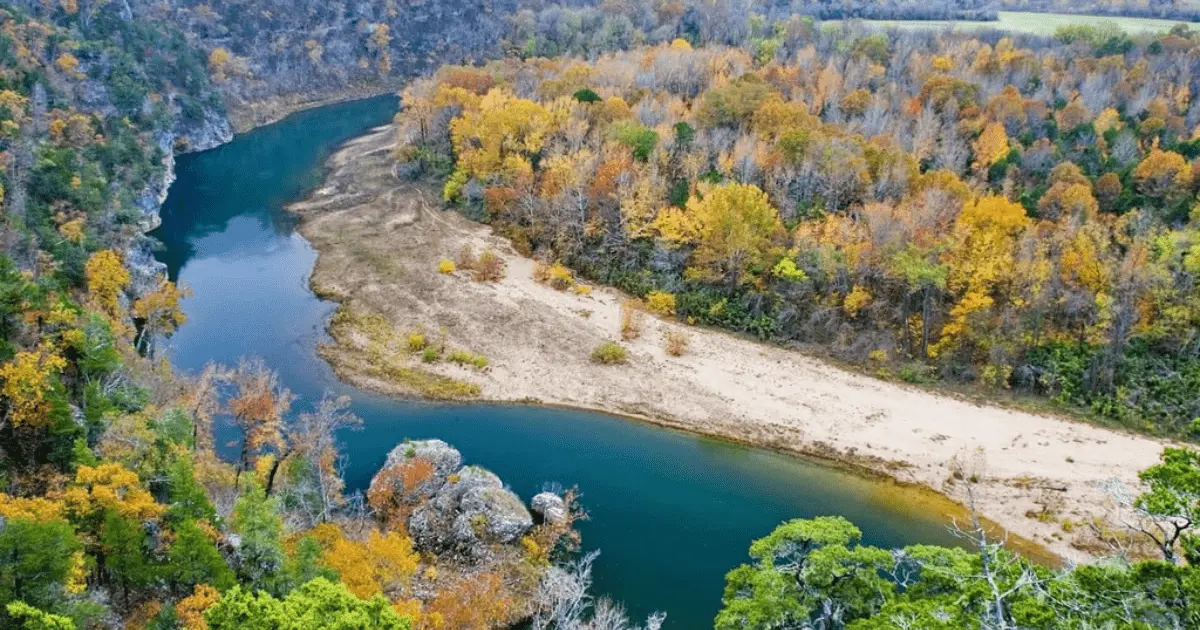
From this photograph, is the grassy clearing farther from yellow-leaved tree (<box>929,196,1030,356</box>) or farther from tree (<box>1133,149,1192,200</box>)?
tree (<box>1133,149,1192,200</box>)

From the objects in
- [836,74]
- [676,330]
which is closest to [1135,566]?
[676,330]

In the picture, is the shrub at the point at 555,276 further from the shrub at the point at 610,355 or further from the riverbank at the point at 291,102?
the riverbank at the point at 291,102

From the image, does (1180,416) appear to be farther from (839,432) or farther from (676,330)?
(676,330)

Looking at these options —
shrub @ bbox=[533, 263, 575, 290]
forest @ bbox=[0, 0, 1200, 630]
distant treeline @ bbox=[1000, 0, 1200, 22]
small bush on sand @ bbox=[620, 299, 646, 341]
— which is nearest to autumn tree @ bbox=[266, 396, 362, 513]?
forest @ bbox=[0, 0, 1200, 630]

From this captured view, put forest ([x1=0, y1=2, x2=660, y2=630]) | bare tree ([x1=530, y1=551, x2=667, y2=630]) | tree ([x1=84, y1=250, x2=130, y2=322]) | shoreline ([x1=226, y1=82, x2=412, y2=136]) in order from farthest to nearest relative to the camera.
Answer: shoreline ([x1=226, y1=82, x2=412, y2=136]), tree ([x1=84, y1=250, x2=130, y2=322]), bare tree ([x1=530, y1=551, x2=667, y2=630]), forest ([x1=0, y1=2, x2=660, y2=630])

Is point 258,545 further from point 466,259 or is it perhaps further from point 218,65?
point 218,65

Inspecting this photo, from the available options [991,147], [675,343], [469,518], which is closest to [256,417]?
[469,518]

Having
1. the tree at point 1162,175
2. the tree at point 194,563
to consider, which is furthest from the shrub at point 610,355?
the tree at point 1162,175
